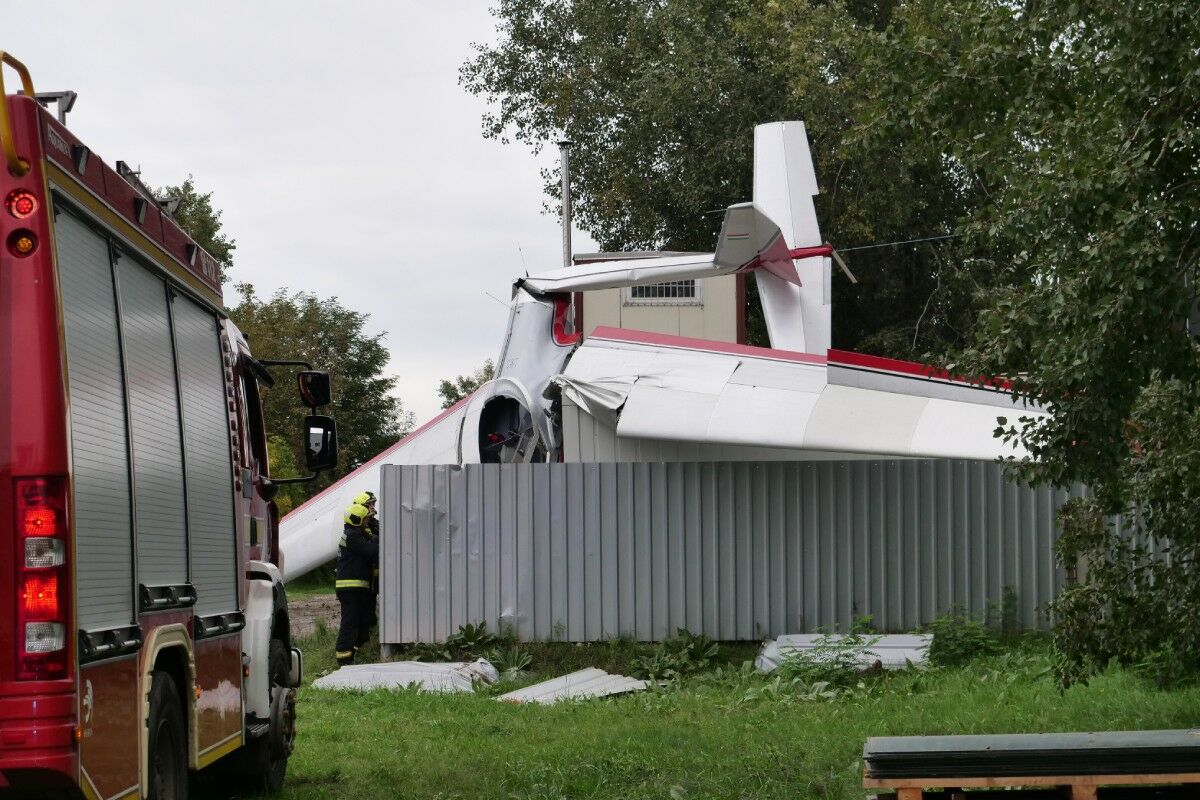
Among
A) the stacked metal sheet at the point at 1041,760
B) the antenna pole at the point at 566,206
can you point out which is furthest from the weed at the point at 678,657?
the antenna pole at the point at 566,206

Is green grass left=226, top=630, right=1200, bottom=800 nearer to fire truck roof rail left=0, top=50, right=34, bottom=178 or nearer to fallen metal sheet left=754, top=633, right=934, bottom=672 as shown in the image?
fallen metal sheet left=754, top=633, right=934, bottom=672

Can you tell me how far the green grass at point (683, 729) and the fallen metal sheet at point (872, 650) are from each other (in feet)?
1.04

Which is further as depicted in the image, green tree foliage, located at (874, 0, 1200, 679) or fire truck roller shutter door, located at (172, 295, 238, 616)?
green tree foliage, located at (874, 0, 1200, 679)

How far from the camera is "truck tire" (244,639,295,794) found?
8.64 meters

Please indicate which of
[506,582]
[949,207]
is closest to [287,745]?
[506,582]

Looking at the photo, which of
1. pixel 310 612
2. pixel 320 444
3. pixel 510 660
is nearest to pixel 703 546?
pixel 510 660

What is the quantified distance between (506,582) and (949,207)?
25.0 m

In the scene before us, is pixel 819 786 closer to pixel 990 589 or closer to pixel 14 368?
pixel 14 368

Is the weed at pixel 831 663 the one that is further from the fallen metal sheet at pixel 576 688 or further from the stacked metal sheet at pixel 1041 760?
the stacked metal sheet at pixel 1041 760

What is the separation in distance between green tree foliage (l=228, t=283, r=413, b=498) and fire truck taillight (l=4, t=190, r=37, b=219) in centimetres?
3848

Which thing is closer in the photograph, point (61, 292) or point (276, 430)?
point (61, 292)

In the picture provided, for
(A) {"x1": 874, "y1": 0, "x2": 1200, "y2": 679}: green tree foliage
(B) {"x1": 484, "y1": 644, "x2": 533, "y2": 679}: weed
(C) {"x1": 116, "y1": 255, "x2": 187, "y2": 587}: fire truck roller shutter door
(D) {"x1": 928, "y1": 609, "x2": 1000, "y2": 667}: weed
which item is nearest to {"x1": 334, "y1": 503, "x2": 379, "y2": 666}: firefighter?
(B) {"x1": 484, "y1": 644, "x2": 533, "y2": 679}: weed

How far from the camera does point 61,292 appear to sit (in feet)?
15.8

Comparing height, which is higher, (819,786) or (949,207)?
(949,207)
